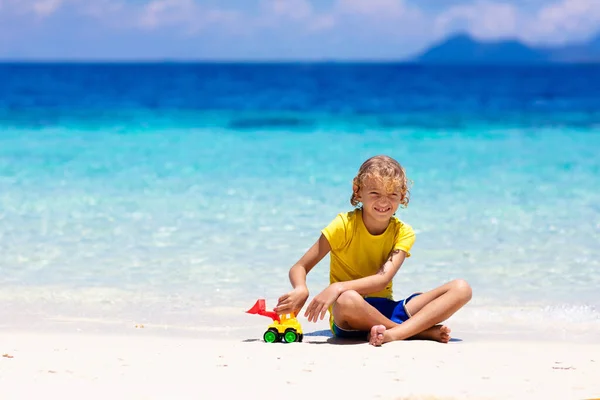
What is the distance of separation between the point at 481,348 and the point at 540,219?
3.49 metres

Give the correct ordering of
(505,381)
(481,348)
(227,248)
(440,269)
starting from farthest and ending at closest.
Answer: (227,248) → (440,269) → (481,348) → (505,381)

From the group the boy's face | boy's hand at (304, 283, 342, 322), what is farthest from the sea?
the boy's face

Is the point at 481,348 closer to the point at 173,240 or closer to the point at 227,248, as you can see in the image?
the point at 227,248

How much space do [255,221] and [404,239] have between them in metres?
3.07

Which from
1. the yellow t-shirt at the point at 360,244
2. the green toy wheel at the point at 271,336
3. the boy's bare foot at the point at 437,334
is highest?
the yellow t-shirt at the point at 360,244

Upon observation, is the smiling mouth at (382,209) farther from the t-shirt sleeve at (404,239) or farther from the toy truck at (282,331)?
the toy truck at (282,331)

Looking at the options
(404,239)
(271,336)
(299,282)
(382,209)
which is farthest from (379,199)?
(271,336)

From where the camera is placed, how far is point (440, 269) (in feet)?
17.5

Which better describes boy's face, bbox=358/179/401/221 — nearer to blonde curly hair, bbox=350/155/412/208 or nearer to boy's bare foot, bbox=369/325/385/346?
blonde curly hair, bbox=350/155/412/208

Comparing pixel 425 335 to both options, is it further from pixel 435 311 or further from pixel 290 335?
pixel 290 335

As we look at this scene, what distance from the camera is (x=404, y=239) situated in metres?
3.79

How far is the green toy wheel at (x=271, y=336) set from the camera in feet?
12.1

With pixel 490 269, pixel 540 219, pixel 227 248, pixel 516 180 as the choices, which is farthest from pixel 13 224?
pixel 516 180

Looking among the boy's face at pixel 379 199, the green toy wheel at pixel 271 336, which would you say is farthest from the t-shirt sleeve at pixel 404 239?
the green toy wheel at pixel 271 336
